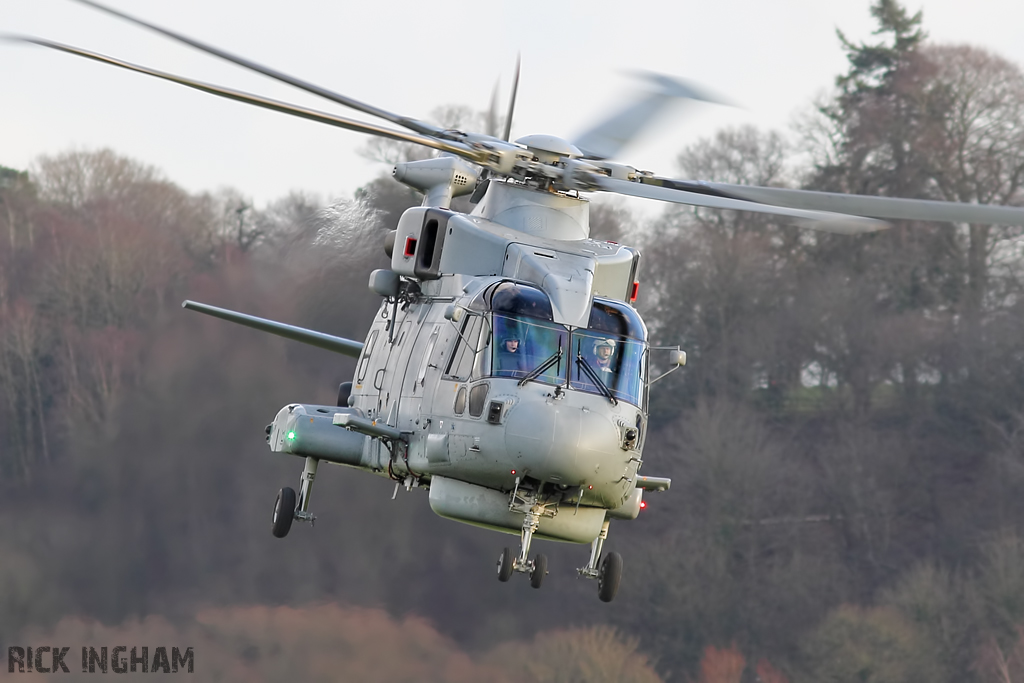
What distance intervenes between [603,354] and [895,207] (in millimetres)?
3046

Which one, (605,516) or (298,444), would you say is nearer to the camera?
(605,516)

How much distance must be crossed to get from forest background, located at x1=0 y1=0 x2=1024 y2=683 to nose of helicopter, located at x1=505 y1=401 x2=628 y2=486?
7.60 metres

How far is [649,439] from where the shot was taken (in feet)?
101

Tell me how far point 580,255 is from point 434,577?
10767 mm

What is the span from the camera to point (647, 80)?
13.1 meters

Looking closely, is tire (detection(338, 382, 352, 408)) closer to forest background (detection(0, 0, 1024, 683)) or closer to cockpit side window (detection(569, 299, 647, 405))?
forest background (detection(0, 0, 1024, 683))

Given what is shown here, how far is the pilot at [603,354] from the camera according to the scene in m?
11.5

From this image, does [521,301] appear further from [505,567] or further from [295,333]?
[295,333]

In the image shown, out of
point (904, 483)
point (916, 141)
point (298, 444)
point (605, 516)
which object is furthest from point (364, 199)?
point (916, 141)

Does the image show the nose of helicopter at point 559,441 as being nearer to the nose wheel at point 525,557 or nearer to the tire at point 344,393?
the nose wheel at point 525,557

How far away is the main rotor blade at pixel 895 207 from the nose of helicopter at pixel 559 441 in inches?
84.3

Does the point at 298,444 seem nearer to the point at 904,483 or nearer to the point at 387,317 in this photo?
the point at 387,317

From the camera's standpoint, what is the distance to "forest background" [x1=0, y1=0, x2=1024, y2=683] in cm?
2047

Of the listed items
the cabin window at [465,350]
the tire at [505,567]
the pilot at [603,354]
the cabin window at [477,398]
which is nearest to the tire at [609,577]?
the tire at [505,567]
